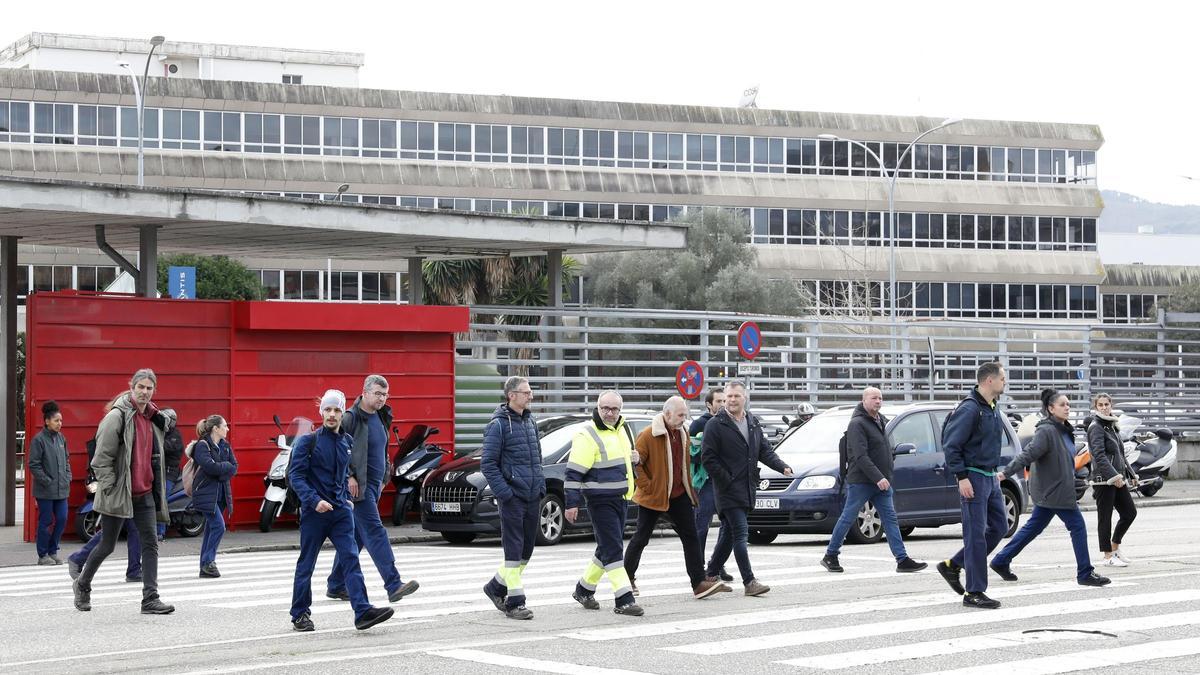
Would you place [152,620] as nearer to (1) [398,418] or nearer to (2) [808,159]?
(1) [398,418]

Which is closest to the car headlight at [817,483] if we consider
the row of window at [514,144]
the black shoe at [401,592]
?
the black shoe at [401,592]

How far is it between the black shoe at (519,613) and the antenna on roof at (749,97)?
200 ft

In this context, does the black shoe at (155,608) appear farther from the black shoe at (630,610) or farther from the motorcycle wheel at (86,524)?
the motorcycle wheel at (86,524)

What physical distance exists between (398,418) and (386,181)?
41.3m

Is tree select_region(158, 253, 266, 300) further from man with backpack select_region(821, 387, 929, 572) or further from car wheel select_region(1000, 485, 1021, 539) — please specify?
man with backpack select_region(821, 387, 929, 572)

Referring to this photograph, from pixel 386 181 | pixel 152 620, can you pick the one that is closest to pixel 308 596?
pixel 152 620

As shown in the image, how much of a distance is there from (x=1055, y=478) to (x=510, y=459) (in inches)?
180

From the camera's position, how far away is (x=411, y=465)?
22453mm

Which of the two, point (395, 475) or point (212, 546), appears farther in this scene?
point (395, 475)

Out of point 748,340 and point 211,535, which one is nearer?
point 211,535

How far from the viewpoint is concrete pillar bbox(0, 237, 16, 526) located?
883 inches

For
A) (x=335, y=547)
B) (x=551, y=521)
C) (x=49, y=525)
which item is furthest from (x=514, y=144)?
(x=335, y=547)

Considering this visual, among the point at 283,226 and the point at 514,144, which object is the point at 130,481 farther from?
the point at 514,144

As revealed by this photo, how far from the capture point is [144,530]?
519 inches
